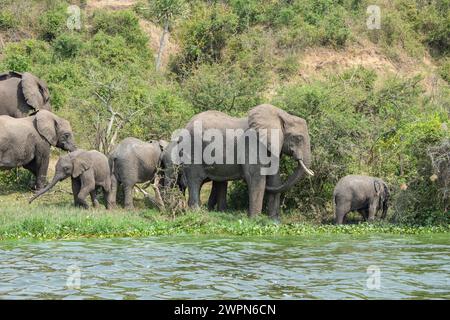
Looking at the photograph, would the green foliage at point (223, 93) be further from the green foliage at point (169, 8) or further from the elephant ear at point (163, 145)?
the green foliage at point (169, 8)

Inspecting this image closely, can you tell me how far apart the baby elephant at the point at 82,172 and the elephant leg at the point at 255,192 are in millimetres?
3248

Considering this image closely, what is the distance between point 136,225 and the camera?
17188mm

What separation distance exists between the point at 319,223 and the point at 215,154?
2.76 m

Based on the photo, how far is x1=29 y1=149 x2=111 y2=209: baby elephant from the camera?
18.9 m

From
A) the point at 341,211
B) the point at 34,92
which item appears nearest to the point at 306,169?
the point at 341,211

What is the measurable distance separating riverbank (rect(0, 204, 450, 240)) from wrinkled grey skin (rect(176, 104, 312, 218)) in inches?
29.9

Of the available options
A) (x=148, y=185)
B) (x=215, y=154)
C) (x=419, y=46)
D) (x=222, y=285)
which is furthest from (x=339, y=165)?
(x=419, y=46)

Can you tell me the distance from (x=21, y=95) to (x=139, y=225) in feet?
23.8

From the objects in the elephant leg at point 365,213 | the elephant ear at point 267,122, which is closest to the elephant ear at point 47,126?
the elephant ear at point 267,122

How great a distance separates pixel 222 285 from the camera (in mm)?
11945

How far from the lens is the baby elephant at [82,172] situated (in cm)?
1889

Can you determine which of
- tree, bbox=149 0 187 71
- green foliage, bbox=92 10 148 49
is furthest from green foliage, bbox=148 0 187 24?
green foliage, bbox=92 10 148 49
